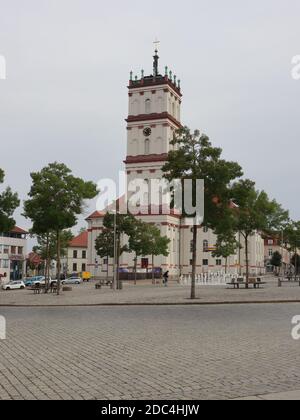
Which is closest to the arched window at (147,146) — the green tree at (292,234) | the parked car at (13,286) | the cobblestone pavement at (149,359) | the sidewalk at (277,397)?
the green tree at (292,234)

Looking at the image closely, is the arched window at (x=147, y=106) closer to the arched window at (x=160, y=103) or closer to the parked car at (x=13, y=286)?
the arched window at (x=160, y=103)

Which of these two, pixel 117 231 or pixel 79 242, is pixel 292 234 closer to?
pixel 117 231

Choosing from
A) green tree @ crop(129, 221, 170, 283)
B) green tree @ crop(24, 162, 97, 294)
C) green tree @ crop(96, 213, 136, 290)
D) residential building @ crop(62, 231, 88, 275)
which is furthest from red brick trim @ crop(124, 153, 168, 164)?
green tree @ crop(24, 162, 97, 294)

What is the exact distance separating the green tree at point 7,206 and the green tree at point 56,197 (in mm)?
2202

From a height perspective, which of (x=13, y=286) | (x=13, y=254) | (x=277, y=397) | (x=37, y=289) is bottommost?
(x=13, y=286)

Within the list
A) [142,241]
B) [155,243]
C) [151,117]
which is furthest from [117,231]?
[151,117]

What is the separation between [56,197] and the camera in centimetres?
3797

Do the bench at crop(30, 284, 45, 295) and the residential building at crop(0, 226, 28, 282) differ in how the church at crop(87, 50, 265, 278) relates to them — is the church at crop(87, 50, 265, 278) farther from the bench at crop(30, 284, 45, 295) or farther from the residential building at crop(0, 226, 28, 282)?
the bench at crop(30, 284, 45, 295)

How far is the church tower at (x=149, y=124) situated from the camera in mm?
100750

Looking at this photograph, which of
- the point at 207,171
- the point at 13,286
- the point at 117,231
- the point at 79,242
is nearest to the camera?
the point at 207,171

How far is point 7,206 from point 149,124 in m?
69.0

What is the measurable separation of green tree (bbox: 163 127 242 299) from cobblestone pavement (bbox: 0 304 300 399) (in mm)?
13712

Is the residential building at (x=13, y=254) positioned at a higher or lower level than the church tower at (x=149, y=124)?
lower

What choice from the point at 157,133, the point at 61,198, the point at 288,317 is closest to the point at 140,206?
the point at 157,133
